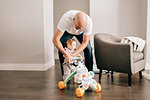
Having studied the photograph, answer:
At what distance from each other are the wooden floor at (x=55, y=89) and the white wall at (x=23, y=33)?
0.57 meters

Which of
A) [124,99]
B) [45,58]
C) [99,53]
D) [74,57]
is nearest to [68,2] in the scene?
[45,58]

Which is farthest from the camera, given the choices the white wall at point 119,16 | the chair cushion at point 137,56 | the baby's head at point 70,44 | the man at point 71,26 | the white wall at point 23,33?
the white wall at point 119,16

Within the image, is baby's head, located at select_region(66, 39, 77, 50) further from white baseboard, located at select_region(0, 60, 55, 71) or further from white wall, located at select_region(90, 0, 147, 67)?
white wall, located at select_region(90, 0, 147, 67)

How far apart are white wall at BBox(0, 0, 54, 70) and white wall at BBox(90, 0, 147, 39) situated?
109 centimetres

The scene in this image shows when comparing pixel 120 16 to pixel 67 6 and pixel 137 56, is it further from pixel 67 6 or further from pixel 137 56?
pixel 67 6

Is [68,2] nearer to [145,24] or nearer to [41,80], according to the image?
[145,24]

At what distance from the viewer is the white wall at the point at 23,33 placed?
3.85 m

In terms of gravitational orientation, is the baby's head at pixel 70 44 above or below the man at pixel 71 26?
below

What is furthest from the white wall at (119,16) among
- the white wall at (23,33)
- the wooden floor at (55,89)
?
the wooden floor at (55,89)

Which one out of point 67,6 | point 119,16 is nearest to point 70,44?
point 119,16

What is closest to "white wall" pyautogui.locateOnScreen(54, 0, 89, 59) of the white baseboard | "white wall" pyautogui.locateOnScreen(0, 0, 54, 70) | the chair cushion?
"white wall" pyautogui.locateOnScreen(0, 0, 54, 70)

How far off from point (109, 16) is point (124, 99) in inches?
90.7

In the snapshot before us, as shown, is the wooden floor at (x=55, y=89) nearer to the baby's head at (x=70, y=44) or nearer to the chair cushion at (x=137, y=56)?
the chair cushion at (x=137, y=56)

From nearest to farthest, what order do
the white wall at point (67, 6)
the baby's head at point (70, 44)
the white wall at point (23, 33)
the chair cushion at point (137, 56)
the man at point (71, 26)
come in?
the man at point (71, 26)
the baby's head at point (70, 44)
the chair cushion at point (137, 56)
the white wall at point (23, 33)
the white wall at point (67, 6)
